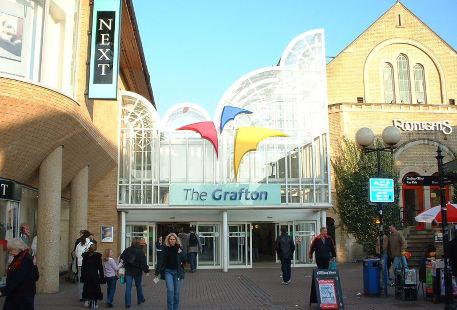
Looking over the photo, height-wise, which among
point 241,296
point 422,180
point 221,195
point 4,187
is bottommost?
point 241,296

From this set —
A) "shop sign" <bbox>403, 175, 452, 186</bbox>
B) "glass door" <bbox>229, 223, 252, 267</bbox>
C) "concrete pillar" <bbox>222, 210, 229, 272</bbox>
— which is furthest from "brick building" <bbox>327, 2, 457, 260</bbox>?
"shop sign" <bbox>403, 175, 452, 186</bbox>

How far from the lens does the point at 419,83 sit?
32.8m

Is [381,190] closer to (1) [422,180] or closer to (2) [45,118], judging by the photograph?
(1) [422,180]

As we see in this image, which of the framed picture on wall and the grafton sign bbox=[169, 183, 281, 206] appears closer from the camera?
the framed picture on wall

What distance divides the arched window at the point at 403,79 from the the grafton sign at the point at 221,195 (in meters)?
12.6

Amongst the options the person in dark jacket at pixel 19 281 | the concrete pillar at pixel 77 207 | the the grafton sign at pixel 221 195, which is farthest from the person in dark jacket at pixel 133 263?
the the grafton sign at pixel 221 195

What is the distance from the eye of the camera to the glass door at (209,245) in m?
25.3

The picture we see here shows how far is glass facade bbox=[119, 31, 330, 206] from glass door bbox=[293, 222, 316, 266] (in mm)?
1400

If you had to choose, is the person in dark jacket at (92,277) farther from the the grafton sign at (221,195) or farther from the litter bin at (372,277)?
the the grafton sign at (221,195)

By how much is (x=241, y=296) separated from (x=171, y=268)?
433 centimetres

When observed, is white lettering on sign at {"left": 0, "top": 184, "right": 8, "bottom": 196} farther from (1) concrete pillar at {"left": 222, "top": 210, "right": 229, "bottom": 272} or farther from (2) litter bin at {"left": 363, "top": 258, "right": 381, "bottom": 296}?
(1) concrete pillar at {"left": 222, "top": 210, "right": 229, "bottom": 272}

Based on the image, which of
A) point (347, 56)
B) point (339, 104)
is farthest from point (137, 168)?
point (347, 56)

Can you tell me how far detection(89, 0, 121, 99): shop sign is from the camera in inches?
663

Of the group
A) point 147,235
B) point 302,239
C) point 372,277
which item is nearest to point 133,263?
point 372,277
